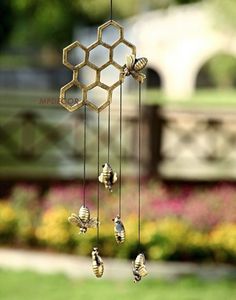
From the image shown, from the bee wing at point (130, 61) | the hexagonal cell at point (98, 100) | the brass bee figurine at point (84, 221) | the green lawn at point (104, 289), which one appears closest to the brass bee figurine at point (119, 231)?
the brass bee figurine at point (84, 221)

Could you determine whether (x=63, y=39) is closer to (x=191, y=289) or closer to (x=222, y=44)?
(x=222, y=44)

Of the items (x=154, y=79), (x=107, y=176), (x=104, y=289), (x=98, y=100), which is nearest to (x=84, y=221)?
(x=107, y=176)

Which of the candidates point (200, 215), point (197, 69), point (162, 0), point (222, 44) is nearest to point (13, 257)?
point (200, 215)

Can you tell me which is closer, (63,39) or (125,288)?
(125,288)

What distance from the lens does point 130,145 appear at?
54.1 ft

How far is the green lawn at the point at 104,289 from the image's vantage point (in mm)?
8641

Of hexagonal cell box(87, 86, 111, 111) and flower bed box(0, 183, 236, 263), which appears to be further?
flower bed box(0, 183, 236, 263)

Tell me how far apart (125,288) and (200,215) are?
1.62 meters

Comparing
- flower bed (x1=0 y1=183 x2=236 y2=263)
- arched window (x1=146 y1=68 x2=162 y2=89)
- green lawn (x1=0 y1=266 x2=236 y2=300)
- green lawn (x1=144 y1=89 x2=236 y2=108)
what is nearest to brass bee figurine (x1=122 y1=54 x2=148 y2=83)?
green lawn (x1=0 y1=266 x2=236 y2=300)

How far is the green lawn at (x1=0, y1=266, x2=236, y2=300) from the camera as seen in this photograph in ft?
28.3

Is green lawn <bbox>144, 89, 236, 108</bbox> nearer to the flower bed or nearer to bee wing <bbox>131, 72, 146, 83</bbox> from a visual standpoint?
the flower bed

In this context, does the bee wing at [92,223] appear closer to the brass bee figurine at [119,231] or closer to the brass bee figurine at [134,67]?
the brass bee figurine at [119,231]

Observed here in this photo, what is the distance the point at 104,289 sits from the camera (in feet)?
29.2

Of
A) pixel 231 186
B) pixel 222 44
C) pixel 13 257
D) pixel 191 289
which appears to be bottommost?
pixel 191 289
